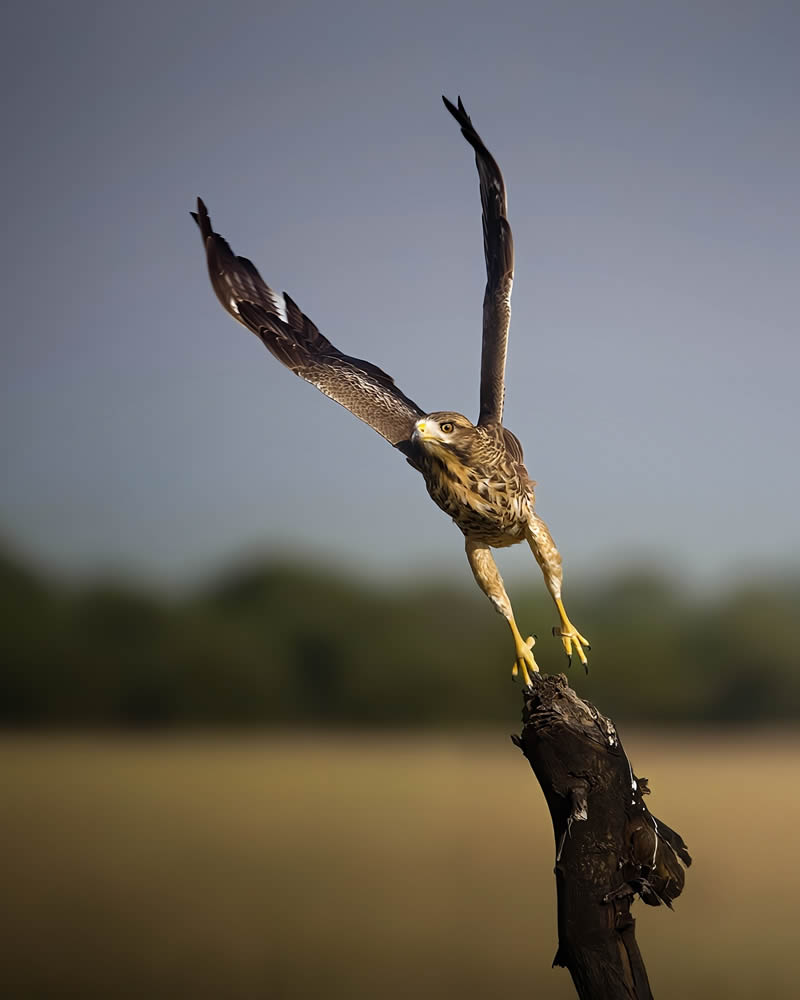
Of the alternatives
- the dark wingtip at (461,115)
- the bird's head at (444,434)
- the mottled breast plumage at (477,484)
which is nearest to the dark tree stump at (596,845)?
the mottled breast plumage at (477,484)

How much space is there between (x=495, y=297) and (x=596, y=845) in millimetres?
1542

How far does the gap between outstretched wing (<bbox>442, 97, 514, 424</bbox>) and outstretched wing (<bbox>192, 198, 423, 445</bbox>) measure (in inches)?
9.7

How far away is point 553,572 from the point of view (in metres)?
2.76

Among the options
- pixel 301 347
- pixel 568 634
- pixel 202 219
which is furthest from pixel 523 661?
pixel 202 219

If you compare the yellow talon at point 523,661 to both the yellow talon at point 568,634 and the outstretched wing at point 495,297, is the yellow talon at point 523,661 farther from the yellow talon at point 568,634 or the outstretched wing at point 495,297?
the outstretched wing at point 495,297

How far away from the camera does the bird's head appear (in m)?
2.58

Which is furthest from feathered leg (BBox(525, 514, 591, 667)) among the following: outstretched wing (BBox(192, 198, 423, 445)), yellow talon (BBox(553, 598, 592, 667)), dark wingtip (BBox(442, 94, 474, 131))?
dark wingtip (BBox(442, 94, 474, 131))

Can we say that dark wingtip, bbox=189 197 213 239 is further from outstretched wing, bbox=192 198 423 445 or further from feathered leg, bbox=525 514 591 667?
feathered leg, bbox=525 514 591 667

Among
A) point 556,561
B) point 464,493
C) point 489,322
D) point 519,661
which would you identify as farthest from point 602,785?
point 489,322

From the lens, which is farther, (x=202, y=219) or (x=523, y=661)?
(x=202, y=219)

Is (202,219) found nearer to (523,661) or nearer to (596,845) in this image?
(523,661)

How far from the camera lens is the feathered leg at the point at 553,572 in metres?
2.75

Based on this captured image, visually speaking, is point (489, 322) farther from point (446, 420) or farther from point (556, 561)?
point (556, 561)

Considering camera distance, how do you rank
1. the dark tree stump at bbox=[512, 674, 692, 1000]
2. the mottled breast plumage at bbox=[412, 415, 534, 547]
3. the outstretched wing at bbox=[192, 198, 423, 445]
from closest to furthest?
the dark tree stump at bbox=[512, 674, 692, 1000] < the mottled breast plumage at bbox=[412, 415, 534, 547] < the outstretched wing at bbox=[192, 198, 423, 445]
